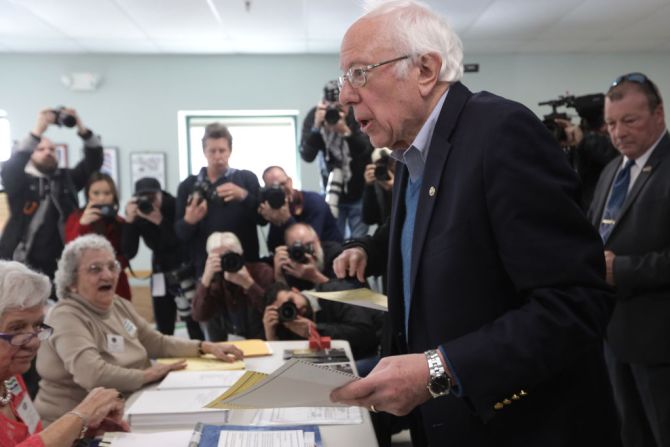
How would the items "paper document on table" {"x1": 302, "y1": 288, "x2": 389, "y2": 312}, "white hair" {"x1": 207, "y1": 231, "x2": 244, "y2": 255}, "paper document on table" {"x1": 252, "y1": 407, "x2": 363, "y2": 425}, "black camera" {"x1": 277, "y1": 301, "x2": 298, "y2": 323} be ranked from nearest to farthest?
"paper document on table" {"x1": 302, "y1": 288, "x2": 389, "y2": 312} < "paper document on table" {"x1": 252, "y1": 407, "x2": 363, "y2": 425} < "black camera" {"x1": 277, "y1": 301, "x2": 298, "y2": 323} < "white hair" {"x1": 207, "y1": 231, "x2": 244, "y2": 255}

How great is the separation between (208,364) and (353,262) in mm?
982

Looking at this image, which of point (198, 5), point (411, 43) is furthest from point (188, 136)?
point (411, 43)

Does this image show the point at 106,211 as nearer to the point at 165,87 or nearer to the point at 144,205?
the point at 144,205

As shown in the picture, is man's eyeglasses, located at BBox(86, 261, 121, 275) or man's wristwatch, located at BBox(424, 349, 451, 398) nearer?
man's wristwatch, located at BBox(424, 349, 451, 398)

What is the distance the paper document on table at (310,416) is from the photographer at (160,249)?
1.93 metres

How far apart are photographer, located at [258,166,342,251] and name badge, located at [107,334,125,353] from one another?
1.27 m

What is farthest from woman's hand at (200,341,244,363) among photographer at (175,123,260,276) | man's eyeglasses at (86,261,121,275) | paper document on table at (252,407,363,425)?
photographer at (175,123,260,276)

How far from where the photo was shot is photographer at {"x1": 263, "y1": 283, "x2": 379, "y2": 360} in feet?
8.91

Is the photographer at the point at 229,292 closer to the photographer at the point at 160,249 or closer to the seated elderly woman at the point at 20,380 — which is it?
the photographer at the point at 160,249

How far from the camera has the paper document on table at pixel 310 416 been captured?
1.53 meters

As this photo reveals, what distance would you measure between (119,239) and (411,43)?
283 cm

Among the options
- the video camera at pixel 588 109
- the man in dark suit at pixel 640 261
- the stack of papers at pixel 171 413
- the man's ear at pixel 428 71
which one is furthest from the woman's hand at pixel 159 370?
the video camera at pixel 588 109

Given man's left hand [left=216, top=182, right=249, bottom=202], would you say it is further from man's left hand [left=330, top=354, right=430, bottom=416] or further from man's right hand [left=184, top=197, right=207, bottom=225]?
man's left hand [left=330, top=354, right=430, bottom=416]

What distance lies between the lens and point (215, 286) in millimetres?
3100
